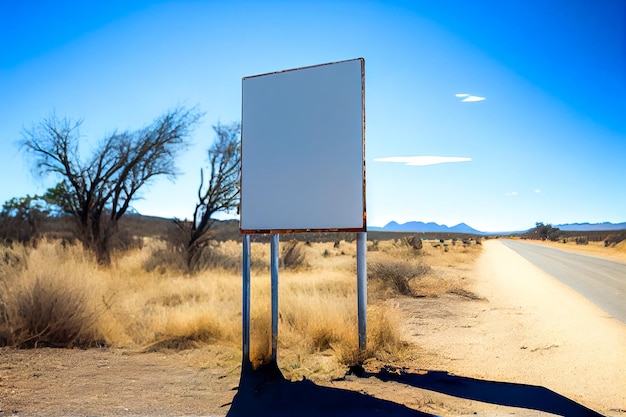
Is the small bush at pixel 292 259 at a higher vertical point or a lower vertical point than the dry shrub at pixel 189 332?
higher

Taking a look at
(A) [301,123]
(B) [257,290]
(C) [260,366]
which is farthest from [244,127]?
(B) [257,290]

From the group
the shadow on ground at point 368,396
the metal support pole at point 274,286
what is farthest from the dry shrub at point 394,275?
the shadow on ground at point 368,396

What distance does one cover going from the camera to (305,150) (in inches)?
200

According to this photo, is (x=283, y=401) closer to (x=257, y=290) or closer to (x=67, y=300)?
(x=67, y=300)

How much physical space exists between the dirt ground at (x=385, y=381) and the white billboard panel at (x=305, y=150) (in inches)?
61.8

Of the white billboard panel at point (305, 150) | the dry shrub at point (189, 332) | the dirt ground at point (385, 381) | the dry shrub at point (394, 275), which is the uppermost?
the white billboard panel at point (305, 150)

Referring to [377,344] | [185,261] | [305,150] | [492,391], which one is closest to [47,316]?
[305,150]

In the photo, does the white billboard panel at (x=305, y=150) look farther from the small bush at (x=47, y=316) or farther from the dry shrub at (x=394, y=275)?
the dry shrub at (x=394, y=275)

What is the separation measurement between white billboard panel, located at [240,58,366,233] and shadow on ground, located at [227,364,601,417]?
4.96 feet

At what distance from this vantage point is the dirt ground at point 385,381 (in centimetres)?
396

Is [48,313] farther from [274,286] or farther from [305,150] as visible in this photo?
[305,150]

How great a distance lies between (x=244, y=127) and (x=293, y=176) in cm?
82

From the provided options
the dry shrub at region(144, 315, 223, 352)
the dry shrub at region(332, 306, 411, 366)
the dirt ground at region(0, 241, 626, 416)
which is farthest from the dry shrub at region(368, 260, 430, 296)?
the dry shrub at region(144, 315, 223, 352)

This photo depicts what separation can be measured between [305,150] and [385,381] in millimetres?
2428
